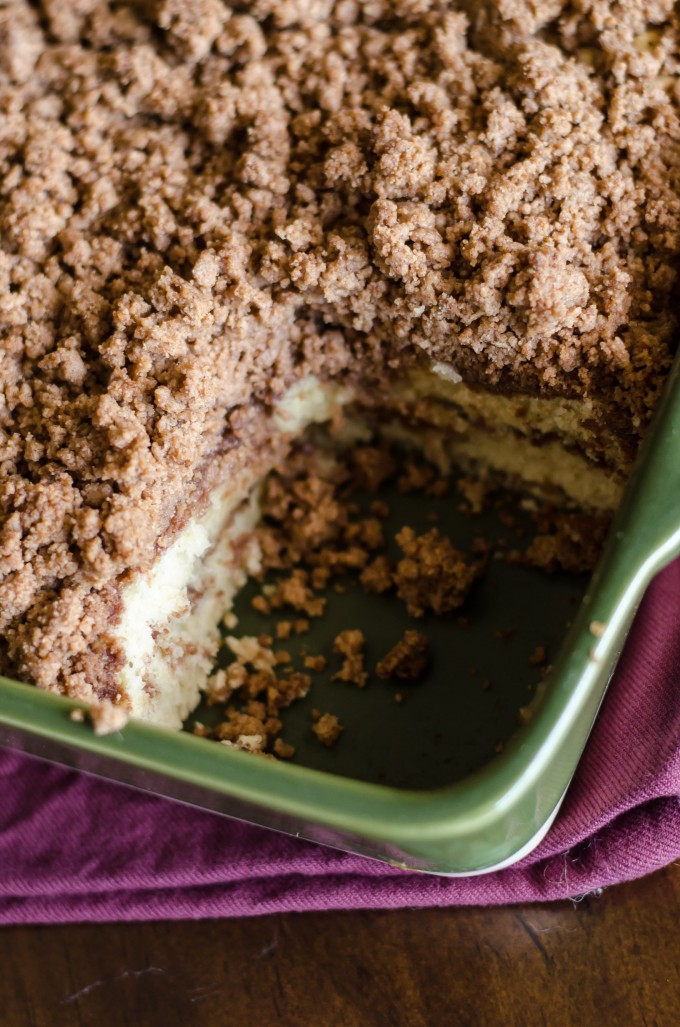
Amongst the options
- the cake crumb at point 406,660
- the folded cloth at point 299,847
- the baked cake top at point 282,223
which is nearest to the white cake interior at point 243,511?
the baked cake top at point 282,223

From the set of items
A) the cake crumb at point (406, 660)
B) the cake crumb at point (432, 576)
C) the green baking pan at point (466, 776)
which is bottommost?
the cake crumb at point (406, 660)

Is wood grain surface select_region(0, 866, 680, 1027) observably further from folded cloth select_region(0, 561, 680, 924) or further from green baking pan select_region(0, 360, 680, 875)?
green baking pan select_region(0, 360, 680, 875)

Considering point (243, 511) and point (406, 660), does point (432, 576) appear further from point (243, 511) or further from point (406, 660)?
point (243, 511)

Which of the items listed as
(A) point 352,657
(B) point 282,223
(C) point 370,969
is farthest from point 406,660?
(B) point 282,223

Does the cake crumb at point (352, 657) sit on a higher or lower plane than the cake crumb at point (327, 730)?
higher

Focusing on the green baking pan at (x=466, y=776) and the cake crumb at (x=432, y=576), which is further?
the cake crumb at (x=432, y=576)

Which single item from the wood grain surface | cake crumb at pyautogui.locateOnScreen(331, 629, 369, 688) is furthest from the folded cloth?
cake crumb at pyautogui.locateOnScreen(331, 629, 369, 688)

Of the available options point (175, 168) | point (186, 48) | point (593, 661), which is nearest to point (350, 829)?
point (593, 661)

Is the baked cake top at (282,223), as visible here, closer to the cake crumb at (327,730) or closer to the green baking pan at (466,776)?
the green baking pan at (466,776)
